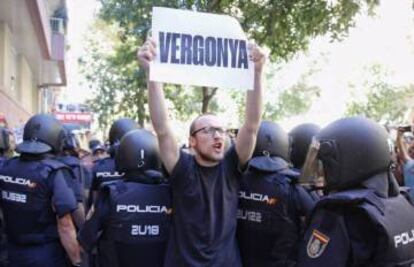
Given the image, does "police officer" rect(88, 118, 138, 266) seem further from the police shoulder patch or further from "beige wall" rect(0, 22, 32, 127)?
"beige wall" rect(0, 22, 32, 127)

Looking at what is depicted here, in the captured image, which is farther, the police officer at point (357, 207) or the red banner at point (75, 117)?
the red banner at point (75, 117)

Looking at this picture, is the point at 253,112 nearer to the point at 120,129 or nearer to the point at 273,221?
the point at 273,221

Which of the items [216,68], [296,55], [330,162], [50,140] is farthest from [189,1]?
[330,162]

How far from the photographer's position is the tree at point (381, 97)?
36644 millimetres

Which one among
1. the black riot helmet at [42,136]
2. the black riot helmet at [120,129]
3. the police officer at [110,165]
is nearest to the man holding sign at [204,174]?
the black riot helmet at [42,136]

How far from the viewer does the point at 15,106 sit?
56.2 feet

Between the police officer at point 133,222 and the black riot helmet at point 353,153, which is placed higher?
the black riot helmet at point 353,153

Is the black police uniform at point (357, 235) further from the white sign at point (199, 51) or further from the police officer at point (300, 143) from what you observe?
the police officer at point (300, 143)

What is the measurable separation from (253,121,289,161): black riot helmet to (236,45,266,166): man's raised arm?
40cm

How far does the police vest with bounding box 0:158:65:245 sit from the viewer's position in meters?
4.66

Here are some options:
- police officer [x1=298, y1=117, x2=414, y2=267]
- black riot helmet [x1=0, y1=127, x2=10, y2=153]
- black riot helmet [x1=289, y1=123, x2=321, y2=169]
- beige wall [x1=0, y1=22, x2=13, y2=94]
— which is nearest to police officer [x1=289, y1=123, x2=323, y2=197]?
black riot helmet [x1=289, y1=123, x2=321, y2=169]

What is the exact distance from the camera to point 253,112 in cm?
397

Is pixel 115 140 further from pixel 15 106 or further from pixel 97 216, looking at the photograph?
pixel 15 106

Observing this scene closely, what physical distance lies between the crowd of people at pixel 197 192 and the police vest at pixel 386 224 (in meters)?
0.02
